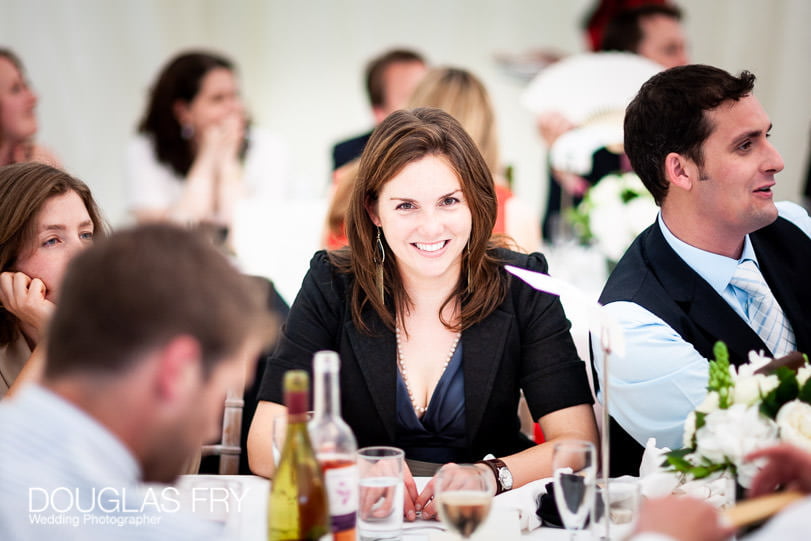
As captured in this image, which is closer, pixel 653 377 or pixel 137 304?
pixel 137 304

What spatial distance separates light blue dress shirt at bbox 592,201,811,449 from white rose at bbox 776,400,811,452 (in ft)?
2.04

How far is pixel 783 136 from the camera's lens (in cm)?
600

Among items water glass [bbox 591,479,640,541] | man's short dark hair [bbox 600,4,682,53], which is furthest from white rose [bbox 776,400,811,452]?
man's short dark hair [bbox 600,4,682,53]

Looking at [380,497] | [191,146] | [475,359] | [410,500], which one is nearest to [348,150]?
[191,146]

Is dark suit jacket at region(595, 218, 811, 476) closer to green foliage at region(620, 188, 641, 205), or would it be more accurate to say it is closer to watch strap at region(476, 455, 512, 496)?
watch strap at region(476, 455, 512, 496)

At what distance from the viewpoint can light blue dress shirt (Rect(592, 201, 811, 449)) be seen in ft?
6.51

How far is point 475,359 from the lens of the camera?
7.04ft

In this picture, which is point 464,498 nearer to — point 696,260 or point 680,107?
point 696,260

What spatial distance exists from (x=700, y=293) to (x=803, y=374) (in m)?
→ 0.73

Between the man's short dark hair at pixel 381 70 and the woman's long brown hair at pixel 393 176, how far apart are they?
10.8ft

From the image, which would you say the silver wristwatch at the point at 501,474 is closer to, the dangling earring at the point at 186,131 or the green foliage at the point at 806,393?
the green foliage at the point at 806,393

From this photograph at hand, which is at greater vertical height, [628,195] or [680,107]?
[628,195]

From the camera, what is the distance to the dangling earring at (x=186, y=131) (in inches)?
207

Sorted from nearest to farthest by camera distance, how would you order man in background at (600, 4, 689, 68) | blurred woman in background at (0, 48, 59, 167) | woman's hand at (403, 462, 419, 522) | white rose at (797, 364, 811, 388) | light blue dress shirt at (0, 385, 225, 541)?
light blue dress shirt at (0, 385, 225, 541) → white rose at (797, 364, 811, 388) → woman's hand at (403, 462, 419, 522) → blurred woman in background at (0, 48, 59, 167) → man in background at (600, 4, 689, 68)
